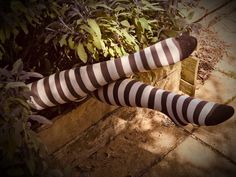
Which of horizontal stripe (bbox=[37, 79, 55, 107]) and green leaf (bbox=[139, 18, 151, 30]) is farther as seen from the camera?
green leaf (bbox=[139, 18, 151, 30])

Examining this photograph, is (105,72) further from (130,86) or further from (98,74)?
(130,86)

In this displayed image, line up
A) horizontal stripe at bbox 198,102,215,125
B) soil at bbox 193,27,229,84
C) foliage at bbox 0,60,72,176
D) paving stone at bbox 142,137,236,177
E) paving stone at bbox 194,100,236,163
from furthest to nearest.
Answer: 1. soil at bbox 193,27,229,84
2. paving stone at bbox 194,100,236,163
3. paving stone at bbox 142,137,236,177
4. horizontal stripe at bbox 198,102,215,125
5. foliage at bbox 0,60,72,176

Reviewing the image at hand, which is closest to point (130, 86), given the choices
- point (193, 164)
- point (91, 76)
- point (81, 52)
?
point (91, 76)

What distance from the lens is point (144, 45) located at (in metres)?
2.63

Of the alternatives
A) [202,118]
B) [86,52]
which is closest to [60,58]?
[86,52]

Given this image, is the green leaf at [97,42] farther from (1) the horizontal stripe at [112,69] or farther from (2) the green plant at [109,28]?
(1) the horizontal stripe at [112,69]

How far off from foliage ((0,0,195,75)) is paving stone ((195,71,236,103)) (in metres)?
0.60

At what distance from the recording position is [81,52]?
235 cm

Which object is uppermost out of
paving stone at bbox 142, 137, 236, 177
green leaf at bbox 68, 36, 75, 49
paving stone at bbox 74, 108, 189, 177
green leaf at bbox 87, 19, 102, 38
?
green leaf at bbox 87, 19, 102, 38

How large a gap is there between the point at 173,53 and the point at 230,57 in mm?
1158

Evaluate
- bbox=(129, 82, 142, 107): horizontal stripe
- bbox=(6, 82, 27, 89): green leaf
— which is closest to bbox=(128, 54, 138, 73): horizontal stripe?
bbox=(129, 82, 142, 107): horizontal stripe

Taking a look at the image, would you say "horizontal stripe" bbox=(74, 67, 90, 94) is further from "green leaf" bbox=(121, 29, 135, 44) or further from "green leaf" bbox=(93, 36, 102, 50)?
"green leaf" bbox=(121, 29, 135, 44)

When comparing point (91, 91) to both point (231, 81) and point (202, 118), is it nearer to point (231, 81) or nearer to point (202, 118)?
point (202, 118)

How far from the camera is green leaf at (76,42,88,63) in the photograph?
2.34 meters
